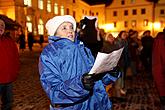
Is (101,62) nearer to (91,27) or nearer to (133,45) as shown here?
(91,27)

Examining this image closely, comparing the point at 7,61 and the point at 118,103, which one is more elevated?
the point at 7,61

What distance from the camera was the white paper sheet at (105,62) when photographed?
2.26 meters

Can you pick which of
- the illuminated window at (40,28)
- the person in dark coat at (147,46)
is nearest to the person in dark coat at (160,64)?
the person in dark coat at (147,46)

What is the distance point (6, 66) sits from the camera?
5.29 meters

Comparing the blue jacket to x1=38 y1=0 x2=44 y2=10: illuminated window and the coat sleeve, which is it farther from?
x1=38 y1=0 x2=44 y2=10: illuminated window

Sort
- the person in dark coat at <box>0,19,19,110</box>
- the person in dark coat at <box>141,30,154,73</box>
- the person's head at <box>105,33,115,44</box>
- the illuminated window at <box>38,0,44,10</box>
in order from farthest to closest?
1. the illuminated window at <box>38,0,44,10</box>
2. the person in dark coat at <box>141,30,154,73</box>
3. the person's head at <box>105,33,115,44</box>
4. the person in dark coat at <box>0,19,19,110</box>

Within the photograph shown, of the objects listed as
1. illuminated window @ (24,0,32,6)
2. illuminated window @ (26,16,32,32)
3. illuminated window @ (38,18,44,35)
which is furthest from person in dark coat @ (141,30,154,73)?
illuminated window @ (38,18,44,35)

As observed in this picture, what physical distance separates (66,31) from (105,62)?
59cm

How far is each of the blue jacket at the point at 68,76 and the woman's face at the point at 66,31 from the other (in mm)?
92

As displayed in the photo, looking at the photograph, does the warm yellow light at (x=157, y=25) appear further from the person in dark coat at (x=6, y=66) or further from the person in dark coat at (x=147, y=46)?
the person in dark coat at (x=6, y=66)

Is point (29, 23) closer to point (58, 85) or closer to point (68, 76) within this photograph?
point (68, 76)

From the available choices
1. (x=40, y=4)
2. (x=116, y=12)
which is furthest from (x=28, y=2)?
(x=116, y=12)

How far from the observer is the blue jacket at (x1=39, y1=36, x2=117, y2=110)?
2.27m

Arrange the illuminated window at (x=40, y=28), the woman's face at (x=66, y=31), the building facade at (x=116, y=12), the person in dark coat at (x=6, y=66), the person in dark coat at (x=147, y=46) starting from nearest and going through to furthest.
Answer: the woman's face at (x=66, y=31) < the person in dark coat at (x=6, y=66) < the person in dark coat at (x=147, y=46) < the illuminated window at (x=40, y=28) < the building facade at (x=116, y=12)
